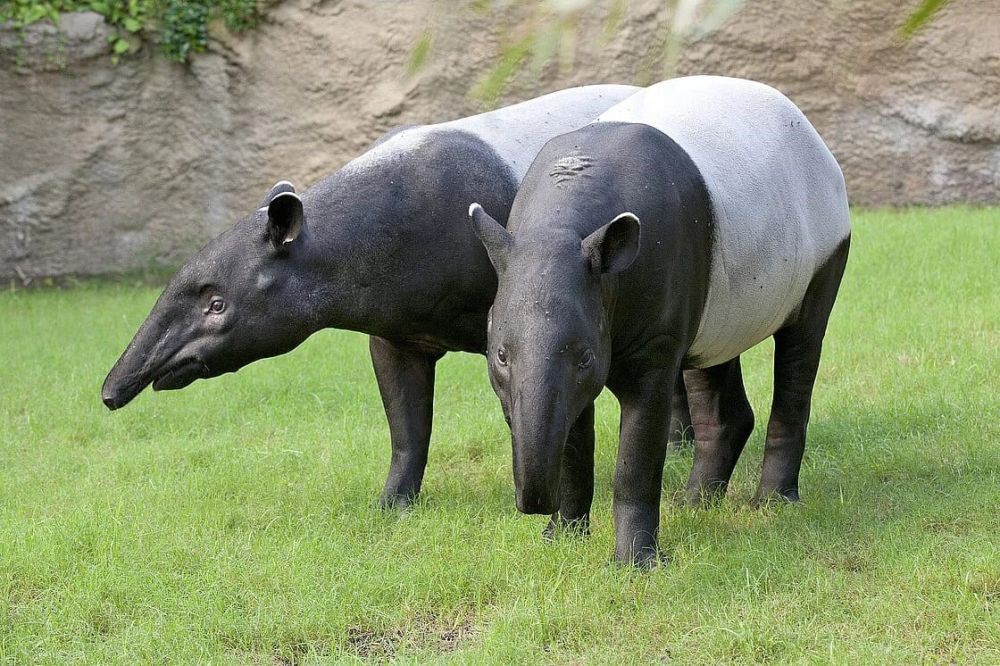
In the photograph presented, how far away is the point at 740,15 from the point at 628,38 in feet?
3.50

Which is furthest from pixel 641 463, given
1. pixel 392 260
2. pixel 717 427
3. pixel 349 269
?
pixel 349 269

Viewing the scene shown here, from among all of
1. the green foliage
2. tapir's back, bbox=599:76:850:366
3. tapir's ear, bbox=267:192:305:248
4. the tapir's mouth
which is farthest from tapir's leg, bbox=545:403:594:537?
the green foliage

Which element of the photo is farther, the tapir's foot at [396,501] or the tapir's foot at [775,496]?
the tapir's foot at [396,501]

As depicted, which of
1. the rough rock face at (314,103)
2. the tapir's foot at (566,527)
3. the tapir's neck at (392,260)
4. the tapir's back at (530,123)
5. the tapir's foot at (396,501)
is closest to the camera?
the tapir's foot at (566,527)

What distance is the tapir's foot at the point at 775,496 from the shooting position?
5617 mm

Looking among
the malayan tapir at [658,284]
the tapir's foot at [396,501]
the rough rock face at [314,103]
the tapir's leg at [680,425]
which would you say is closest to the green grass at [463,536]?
the tapir's foot at [396,501]

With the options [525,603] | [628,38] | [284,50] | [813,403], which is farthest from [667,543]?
[284,50]

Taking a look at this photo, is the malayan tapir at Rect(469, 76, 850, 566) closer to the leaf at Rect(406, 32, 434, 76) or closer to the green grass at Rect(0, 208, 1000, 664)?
the green grass at Rect(0, 208, 1000, 664)

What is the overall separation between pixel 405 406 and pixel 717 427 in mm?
1441

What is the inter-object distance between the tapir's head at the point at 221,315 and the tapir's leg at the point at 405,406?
754 mm

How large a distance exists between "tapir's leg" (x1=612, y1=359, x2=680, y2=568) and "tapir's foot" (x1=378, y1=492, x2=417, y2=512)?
1261 millimetres

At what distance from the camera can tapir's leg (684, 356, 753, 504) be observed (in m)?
5.86

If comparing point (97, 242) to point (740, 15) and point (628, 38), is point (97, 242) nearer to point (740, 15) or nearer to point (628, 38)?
point (628, 38)

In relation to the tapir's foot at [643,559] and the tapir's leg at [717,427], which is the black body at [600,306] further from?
the tapir's leg at [717,427]
